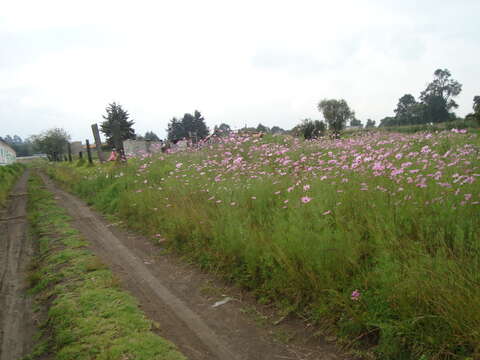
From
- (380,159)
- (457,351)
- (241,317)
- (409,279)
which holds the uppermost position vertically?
(380,159)

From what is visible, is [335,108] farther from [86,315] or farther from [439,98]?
[86,315]

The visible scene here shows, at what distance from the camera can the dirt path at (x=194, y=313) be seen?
3.15m

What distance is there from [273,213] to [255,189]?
79cm

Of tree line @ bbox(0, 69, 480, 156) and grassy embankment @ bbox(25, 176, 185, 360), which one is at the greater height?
tree line @ bbox(0, 69, 480, 156)

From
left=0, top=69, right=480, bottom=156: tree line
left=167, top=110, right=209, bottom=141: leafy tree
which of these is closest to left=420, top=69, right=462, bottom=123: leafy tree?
left=0, top=69, right=480, bottom=156: tree line

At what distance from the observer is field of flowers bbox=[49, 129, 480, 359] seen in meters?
2.64

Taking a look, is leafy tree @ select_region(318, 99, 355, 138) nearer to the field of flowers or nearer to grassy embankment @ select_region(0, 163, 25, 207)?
grassy embankment @ select_region(0, 163, 25, 207)

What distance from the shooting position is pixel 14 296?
452 cm

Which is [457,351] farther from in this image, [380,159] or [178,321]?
[380,159]

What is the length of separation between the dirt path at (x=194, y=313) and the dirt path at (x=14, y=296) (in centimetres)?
115

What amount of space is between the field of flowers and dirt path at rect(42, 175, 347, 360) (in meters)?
0.29

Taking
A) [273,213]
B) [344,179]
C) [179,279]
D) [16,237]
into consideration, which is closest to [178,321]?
[179,279]

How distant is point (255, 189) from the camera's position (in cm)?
575

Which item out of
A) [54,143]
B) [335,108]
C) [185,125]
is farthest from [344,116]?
[54,143]
